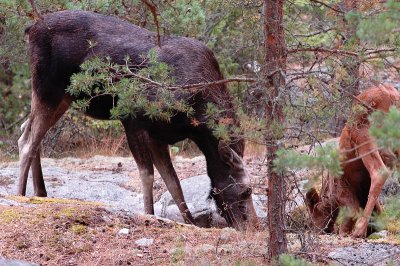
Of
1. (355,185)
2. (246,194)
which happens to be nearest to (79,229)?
(246,194)

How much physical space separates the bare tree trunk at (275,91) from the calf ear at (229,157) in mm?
3037

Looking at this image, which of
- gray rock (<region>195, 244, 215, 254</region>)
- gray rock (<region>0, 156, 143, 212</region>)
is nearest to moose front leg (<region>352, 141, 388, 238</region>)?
gray rock (<region>195, 244, 215, 254</region>)

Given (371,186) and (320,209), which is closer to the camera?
(371,186)

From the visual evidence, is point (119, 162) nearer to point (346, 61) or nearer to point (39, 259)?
point (39, 259)

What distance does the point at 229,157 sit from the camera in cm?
988

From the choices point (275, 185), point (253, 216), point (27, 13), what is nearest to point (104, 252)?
point (275, 185)

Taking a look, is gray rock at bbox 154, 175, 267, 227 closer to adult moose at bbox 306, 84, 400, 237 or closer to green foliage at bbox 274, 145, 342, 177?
adult moose at bbox 306, 84, 400, 237

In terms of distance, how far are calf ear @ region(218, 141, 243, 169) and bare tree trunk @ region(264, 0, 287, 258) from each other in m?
3.04

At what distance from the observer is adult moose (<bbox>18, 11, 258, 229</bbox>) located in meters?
9.72

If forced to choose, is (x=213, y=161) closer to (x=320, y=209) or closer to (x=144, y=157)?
(x=144, y=157)

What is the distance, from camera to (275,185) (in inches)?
263

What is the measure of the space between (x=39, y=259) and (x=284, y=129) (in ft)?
8.30

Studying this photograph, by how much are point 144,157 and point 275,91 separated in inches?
143

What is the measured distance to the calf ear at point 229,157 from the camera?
32.0ft
